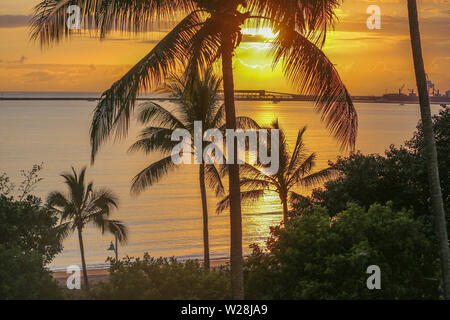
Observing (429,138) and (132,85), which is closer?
(132,85)

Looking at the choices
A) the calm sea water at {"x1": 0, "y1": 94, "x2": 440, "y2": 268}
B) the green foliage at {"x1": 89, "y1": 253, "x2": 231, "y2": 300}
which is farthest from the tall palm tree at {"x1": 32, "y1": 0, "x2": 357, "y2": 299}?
the calm sea water at {"x1": 0, "y1": 94, "x2": 440, "y2": 268}

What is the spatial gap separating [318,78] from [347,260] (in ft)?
10.7

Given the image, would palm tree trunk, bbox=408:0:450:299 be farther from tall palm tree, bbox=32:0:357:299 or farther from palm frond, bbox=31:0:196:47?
palm frond, bbox=31:0:196:47

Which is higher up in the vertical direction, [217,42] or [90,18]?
[90,18]

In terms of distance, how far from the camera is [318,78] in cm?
1143

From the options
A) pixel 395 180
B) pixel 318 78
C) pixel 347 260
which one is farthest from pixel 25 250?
pixel 395 180

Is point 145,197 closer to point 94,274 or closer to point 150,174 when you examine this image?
point 94,274

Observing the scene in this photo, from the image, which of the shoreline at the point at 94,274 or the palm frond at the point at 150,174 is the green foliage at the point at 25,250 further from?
the shoreline at the point at 94,274

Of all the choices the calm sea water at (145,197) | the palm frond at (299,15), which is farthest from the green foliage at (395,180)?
the calm sea water at (145,197)

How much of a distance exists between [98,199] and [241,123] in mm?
10721

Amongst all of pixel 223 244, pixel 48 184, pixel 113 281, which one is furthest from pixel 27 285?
pixel 48 184

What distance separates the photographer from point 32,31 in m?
11.0

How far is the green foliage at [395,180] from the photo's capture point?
55.9ft
